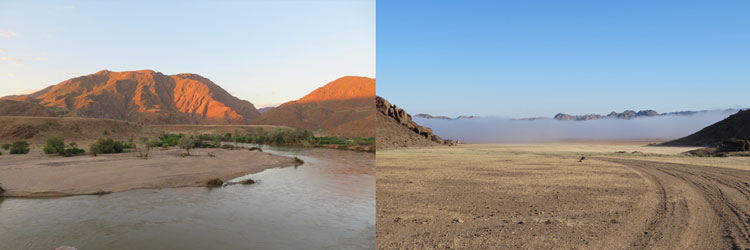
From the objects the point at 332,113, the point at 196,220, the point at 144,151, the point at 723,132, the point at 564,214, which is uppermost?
the point at 332,113

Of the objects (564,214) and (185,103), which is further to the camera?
(185,103)

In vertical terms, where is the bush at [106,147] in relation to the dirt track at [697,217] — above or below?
above

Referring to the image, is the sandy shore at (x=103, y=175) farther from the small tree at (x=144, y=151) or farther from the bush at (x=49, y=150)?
the small tree at (x=144, y=151)

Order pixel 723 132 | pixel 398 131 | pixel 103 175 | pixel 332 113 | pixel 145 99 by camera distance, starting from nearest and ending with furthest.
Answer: pixel 103 175
pixel 723 132
pixel 398 131
pixel 145 99
pixel 332 113

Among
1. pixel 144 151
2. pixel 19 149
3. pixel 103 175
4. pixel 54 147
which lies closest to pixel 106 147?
pixel 144 151

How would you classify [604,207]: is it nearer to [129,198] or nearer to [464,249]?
[464,249]

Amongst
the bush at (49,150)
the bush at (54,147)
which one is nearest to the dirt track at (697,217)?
the bush at (54,147)

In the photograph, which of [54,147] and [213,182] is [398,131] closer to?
[213,182]
